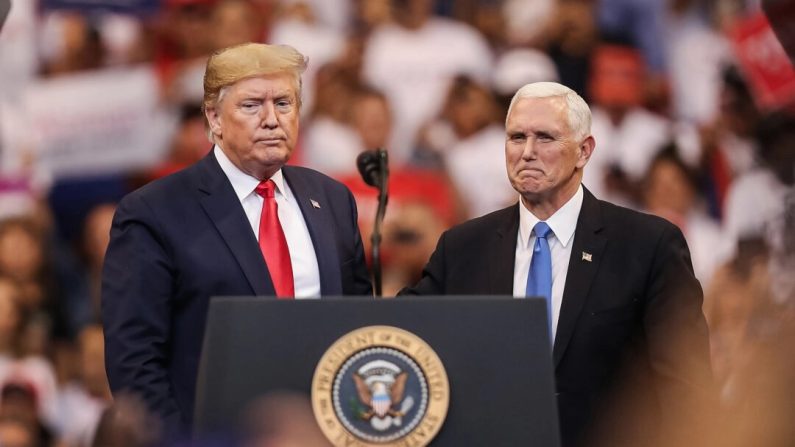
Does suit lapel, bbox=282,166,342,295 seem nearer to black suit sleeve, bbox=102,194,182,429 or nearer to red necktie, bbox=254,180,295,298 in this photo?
red necktie, bbox=254,180,295,298

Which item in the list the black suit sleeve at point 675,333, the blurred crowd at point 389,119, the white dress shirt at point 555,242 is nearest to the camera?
the black suit sleeve at point 675,333

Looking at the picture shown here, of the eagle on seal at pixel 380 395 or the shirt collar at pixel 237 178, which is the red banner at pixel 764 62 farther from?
the eagle on seal at pixel 380 395

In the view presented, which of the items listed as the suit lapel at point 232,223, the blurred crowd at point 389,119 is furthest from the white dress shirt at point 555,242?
the blurred crowd at point 389,119

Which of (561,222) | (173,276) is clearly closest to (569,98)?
(561,222)

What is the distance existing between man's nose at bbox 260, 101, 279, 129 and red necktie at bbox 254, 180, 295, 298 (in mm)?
187

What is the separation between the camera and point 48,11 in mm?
6238

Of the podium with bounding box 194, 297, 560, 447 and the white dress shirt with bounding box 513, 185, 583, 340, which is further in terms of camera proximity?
the white dress shirt with bounding box 513, 185, 583, 340

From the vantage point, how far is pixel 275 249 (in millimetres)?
2961

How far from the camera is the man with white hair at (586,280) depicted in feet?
9.73

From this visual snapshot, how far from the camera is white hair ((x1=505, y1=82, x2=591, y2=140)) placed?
3.15 metres

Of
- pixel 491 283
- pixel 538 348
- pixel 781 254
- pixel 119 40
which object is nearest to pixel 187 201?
pixel 491 283

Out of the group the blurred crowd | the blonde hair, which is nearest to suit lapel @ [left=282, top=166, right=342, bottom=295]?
the blonde hair

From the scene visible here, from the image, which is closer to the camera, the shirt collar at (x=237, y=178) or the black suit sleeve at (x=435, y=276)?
the shirt collar at (x=237, y=178)

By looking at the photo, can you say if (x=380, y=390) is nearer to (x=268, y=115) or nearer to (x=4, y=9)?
(x=268, y=115)
